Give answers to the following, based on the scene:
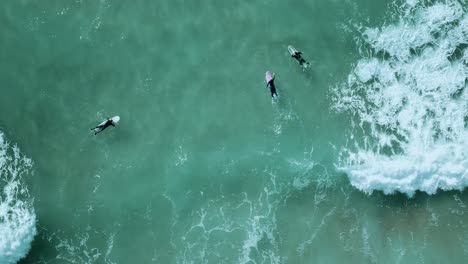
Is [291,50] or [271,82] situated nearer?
[271,82]

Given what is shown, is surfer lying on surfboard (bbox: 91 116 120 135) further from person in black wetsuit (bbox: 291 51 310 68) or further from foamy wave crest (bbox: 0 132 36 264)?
person in black wetsuit (bbox: 291 51 310 68)

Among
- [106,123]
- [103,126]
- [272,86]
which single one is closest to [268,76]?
[272,86]

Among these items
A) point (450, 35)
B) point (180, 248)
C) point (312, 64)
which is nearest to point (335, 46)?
point (312, 64)

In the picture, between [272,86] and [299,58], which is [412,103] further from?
[272,86]

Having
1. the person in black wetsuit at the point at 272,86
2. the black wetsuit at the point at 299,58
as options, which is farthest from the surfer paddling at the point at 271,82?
the black wetsuit at the point at 299,58

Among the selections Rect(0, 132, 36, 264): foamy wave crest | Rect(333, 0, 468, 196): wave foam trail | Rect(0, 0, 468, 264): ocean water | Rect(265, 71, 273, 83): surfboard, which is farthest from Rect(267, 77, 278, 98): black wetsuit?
Rect(0, 132, 36, 264): foamy wave crest

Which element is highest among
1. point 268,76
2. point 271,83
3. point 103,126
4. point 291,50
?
point 291,50

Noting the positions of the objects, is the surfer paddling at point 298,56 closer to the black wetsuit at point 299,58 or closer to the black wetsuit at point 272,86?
the black wetsuit at point 299,58
